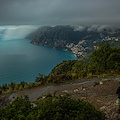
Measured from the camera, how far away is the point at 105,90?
7773 millimetres

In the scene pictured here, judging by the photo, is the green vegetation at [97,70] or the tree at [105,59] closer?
the green vegetation at [97,70]

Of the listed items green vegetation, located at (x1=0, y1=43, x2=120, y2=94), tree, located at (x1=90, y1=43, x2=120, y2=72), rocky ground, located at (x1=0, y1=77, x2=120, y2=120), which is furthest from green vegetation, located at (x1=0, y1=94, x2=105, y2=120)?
tree, located at (x1=90, y1=43, x2=120, y2=72)

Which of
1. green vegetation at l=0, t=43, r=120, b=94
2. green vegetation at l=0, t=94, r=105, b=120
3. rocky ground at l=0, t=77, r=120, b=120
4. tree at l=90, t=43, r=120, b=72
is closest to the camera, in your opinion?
green vegetation at l=0, t=94, r=105, b=120

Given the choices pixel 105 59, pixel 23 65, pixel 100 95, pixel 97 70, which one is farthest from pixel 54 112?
pixel 23 65

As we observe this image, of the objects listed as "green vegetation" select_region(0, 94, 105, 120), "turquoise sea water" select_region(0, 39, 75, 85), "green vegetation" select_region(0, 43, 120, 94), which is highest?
"green vegetation" select_region(0, 94, 105, 120)

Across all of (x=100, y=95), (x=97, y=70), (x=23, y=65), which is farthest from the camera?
(x=23, y=65)

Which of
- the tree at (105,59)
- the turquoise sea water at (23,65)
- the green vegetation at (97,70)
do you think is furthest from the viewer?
the turquoise sea water at (23,65)

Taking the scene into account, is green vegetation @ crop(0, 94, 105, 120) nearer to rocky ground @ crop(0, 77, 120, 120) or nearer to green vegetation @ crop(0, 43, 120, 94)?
rocky ground @ crop(0, 77, 120, 120)

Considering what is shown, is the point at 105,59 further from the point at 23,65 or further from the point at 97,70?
the point at 23,65

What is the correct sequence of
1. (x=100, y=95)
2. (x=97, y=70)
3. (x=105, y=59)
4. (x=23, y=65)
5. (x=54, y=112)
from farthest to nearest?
(x=23, y=65)
(x=105, y=59)
(x=97, y=70)
(x=100, y=95)
(x=54, y=112)

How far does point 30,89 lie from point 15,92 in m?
1.36

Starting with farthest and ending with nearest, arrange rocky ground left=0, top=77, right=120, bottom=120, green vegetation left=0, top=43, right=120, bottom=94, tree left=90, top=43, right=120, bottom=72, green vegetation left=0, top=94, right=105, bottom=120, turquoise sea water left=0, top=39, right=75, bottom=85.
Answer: turquoise sea water left=0, top=39, right=75, bottom=85 → tree left=90, top=43, right=120, bottom=72 → green vegetation left=0, top=43, right=120, bottom=94 → rocky ground left=0, top=77, right=120, bottom=120 → green vegetation left=0, top=94, right=105, bottom=120

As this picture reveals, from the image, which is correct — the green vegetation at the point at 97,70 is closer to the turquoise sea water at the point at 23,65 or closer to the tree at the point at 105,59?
the tree at the point at 105,59

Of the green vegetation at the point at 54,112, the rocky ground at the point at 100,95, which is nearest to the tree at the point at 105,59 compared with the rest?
the rocky ground at the point at 100,95
